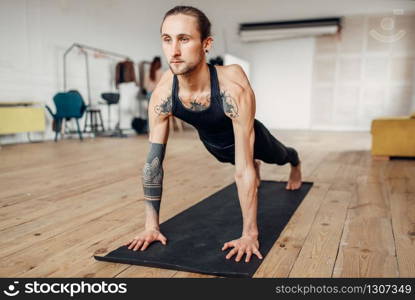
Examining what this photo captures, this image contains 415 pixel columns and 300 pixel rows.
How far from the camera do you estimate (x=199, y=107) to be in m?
1.46

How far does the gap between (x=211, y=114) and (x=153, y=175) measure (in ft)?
1.12

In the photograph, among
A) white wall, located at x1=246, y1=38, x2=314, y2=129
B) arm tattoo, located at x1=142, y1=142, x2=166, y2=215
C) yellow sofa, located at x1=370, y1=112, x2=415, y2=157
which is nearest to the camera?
arm tattoo, located at x1=142, y1=142, x2=166, y2=215

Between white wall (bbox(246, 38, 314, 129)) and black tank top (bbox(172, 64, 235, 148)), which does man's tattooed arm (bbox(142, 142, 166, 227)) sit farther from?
white wall (bbox(246, 38, 314, 129))

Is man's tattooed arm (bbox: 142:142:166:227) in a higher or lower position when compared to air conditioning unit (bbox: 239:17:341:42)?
lower

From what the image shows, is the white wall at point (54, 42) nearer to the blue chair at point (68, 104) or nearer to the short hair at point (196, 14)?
the blue chair at point (68, 104)

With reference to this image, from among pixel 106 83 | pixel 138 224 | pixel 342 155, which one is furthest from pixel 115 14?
pixel 138 224

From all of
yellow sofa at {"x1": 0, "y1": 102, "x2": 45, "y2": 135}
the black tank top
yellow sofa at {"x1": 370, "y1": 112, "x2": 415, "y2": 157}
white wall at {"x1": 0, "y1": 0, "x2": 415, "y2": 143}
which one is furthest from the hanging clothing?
the black tank top

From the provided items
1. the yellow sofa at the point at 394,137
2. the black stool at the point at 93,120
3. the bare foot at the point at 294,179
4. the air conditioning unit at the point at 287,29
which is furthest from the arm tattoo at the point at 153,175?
the air conditioning unit at the point at 287,29

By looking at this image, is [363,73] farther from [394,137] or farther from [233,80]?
[233,80]

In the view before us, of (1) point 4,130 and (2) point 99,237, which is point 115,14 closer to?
(1) point 4,130

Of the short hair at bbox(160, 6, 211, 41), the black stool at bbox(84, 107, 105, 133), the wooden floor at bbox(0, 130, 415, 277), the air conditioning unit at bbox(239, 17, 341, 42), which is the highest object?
the air conditioning unit at bbox(239, 17, 341, 42)

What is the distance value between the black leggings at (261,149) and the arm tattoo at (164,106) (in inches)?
14.4

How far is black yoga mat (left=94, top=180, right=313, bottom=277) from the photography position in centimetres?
129

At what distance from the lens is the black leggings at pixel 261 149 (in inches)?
70.5
